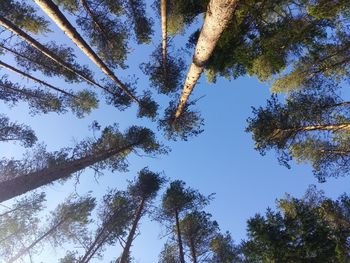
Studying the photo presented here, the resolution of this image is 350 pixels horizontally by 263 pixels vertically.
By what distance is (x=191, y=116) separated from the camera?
1576 centimetres

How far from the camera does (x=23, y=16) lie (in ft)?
44.7

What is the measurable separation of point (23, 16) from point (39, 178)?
23.5ft

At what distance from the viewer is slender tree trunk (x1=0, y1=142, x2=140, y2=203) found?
→ 372 inches

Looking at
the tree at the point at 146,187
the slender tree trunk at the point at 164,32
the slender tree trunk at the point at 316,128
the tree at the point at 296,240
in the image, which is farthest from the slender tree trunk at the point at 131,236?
the slender tree trunk at the point at 316,128

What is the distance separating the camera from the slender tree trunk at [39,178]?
9.45 meters

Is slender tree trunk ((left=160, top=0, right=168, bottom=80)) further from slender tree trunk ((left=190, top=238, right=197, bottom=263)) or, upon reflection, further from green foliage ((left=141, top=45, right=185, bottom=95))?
slender tree trunk ((left=190, top=238, right=197, bottom=263))

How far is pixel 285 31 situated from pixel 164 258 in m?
13.0

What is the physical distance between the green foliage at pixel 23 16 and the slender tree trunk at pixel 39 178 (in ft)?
20.1

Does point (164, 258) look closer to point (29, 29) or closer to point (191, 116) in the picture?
point (191, 116)

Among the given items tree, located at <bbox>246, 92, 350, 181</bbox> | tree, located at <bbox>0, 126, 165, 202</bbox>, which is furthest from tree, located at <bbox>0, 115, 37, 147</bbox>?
tree, located at <bbox>246, 92, 350, 181</bbox>

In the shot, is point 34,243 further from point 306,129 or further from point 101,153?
point 306,129

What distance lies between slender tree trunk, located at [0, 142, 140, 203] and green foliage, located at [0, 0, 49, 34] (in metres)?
6.14

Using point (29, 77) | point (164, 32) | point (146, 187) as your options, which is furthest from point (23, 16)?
point (146, 187)

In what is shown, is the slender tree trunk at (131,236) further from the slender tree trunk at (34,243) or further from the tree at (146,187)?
the slender tree trunk at (34,243)
